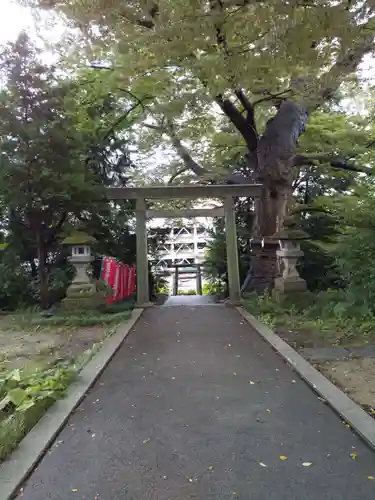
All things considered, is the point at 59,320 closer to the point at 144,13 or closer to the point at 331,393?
the point at 331,393

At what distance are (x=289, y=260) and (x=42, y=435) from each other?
692 cm

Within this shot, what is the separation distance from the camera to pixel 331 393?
12.4 ft

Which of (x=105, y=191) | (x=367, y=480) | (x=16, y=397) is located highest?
(x=105, y=191)

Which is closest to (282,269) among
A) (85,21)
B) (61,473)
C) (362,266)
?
(362,266)

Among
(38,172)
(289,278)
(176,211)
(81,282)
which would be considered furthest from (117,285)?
(289,278)

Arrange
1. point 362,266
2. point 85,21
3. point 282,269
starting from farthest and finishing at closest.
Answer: point 282,269 → point 362,266 → point 85,21

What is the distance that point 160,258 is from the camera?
13969mm

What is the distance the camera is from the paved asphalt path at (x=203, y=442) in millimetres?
2385

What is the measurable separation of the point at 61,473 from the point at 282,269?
750cm

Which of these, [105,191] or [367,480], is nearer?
[367,480]

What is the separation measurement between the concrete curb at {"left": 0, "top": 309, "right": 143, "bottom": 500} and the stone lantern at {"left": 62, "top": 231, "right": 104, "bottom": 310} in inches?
149

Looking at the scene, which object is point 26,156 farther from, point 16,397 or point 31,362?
point 16,397

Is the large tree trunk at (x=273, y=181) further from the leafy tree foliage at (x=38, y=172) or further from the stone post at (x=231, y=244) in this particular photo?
the leafy tree foliage at (x=38, y=172)

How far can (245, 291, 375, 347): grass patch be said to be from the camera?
600 cm
